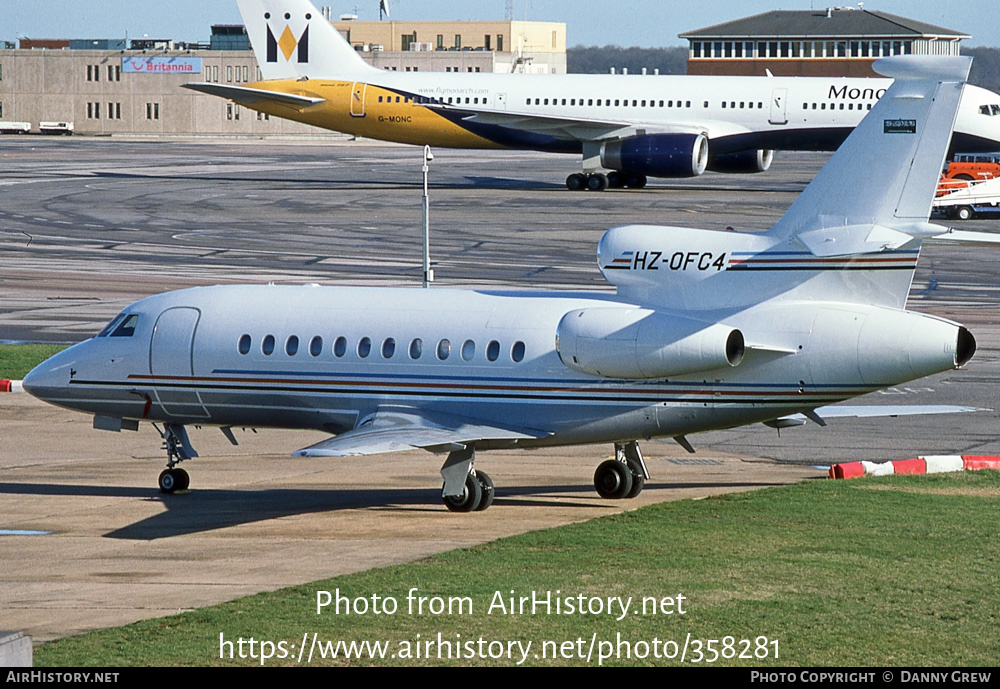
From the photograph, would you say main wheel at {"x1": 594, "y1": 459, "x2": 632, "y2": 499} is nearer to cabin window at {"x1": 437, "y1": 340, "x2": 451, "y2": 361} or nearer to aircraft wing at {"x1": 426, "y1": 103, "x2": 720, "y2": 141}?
cabin window at {"x1": 437, "y1": 340, "x2": 451, "y2": 361}

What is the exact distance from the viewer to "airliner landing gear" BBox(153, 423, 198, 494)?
23906 millimetres

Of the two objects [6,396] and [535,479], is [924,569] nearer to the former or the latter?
[535,479]

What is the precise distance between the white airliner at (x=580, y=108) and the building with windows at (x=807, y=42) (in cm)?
11002

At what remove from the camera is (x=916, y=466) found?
81.3 feet

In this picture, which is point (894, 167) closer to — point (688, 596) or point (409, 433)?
point (688, 596)

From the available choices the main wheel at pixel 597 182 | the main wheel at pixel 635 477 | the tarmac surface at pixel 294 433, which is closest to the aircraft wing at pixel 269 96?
the tarmac surface at pixel 294 433

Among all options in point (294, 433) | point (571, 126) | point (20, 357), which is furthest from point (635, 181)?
point (294, 433)

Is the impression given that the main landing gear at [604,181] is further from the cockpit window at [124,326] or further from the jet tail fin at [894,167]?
the jet tail fin at [894,167]

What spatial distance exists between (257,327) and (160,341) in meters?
1.79

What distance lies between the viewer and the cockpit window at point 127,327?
24562mm

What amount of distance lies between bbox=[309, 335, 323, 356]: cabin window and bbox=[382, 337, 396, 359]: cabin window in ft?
3.52

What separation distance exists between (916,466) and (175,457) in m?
12.1

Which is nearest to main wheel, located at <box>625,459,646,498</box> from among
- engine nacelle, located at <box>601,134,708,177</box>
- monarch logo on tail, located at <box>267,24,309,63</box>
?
engine nacelle, located at <box>601,134,708,177</box>

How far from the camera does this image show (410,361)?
73.6 ft
